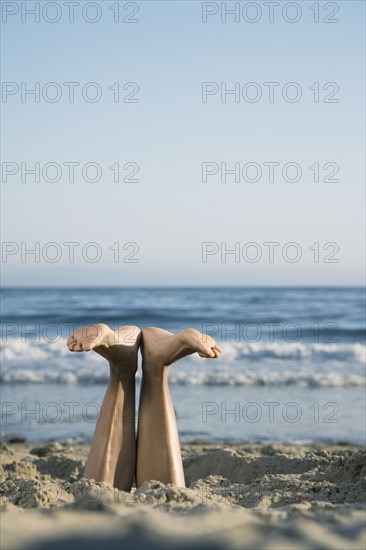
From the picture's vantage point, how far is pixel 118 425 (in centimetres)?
333

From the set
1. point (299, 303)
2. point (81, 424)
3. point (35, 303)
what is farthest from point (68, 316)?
point (81, 424)

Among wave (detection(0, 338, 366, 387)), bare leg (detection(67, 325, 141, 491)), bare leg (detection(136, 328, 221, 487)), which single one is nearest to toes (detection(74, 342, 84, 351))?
bare leg (detection(67, 325, 141, 491))

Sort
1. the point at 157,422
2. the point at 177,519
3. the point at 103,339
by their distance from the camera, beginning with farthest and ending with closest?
the point at 157,422 < the point at 103,339 < the point at 177,519

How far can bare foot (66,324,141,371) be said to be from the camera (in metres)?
3.04

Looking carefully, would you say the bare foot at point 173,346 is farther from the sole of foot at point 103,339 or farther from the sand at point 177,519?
the sand at point 177,519

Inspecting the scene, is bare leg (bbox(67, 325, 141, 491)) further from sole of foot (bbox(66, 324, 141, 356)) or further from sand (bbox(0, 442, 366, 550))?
sand (bbox(0, 442, 366, 550))

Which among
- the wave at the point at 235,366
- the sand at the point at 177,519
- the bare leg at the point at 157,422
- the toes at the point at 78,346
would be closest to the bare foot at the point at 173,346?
the bare leg at the point at 157,422

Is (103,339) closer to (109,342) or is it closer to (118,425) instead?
(109,342)

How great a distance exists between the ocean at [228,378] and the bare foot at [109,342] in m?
3.39

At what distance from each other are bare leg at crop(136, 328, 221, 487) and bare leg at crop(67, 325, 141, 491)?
0.05 metres

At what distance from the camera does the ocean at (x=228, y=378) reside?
6.98m

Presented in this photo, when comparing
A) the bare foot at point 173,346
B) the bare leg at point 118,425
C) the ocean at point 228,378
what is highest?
the bare foot at point 173,346

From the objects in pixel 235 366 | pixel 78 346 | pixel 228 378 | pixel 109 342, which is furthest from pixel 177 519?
pixel 235 366

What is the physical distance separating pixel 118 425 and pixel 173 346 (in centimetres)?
48
